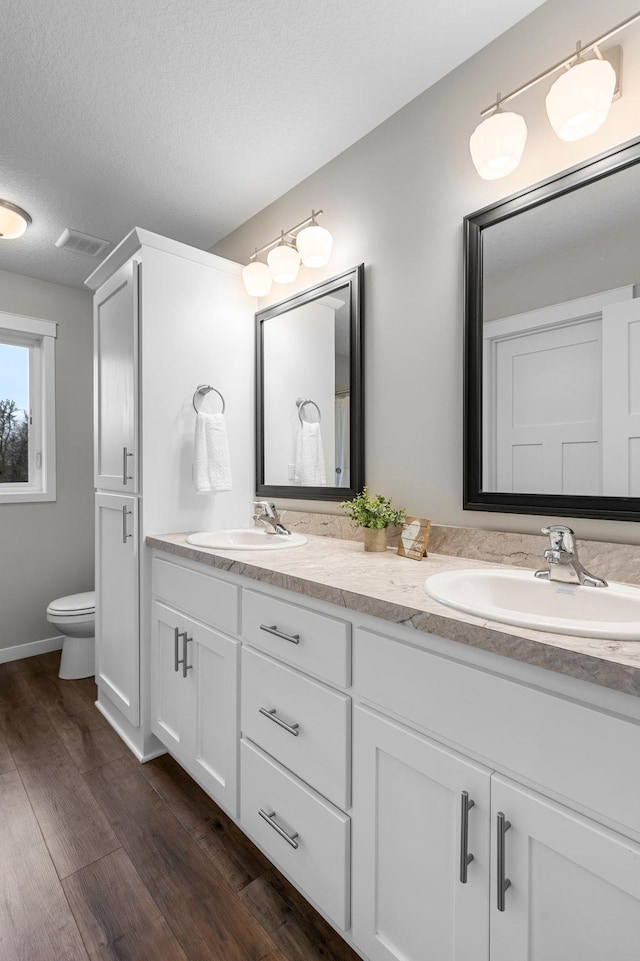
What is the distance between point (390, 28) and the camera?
1.38 meters

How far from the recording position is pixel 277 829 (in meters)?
1.25

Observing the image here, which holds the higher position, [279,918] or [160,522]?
[160,522]

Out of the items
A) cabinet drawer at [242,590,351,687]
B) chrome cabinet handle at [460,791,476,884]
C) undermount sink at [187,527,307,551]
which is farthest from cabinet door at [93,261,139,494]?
chrome cabinet handle at [460,791,476,884]

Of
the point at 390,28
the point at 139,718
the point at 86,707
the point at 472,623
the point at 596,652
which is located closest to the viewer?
the point at 596,652

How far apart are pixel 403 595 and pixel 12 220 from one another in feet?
8.31

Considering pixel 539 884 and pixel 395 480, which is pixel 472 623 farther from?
pixel 395 480

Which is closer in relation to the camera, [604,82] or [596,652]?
[596,652]

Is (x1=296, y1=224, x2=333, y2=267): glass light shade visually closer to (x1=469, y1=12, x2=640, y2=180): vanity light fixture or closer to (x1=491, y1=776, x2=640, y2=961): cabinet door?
(x1=469, y1=12, x2=640, y2=180): vanity light fixture

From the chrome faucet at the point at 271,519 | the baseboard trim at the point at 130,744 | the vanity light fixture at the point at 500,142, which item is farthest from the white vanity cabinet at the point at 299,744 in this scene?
the vanity light fixture at the point at 500,142

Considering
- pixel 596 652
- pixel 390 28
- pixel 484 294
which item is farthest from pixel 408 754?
pixel 390 28

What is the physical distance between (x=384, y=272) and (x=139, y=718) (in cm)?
197

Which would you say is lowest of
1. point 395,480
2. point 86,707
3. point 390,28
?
point 86,707

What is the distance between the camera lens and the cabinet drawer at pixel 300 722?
107cm

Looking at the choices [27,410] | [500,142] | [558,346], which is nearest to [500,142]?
[500,142]
